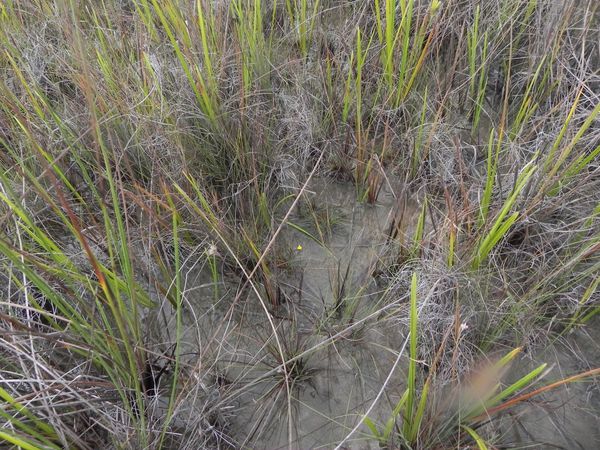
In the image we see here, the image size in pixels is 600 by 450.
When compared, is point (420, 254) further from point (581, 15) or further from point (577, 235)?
point (581, 15)

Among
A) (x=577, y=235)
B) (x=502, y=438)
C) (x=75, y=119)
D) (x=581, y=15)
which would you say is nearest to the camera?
(x=502, y=438)

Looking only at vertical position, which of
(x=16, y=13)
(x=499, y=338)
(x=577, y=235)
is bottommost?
(x=499, y=338)

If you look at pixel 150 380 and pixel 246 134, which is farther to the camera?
pixel 246 134

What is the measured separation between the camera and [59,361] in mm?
897

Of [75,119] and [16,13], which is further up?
[16,13]

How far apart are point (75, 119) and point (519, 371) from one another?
126cm

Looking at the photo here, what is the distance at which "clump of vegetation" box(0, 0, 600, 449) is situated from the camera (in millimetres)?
835

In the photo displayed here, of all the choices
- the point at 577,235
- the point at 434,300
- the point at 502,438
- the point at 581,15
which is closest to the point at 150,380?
the point at 434,300

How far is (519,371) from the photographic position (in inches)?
38.1

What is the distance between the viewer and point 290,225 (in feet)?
3.88

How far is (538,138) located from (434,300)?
0.51 metres

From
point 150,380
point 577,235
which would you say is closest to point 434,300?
point 577,235

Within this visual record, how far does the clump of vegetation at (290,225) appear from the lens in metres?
0.83

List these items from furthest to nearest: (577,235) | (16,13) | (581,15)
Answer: (16,13) < (581,15) < (577,235)
